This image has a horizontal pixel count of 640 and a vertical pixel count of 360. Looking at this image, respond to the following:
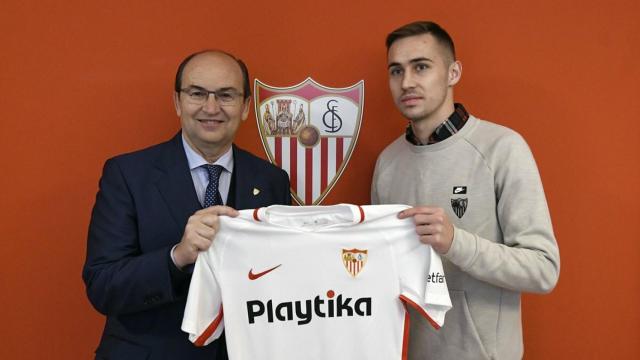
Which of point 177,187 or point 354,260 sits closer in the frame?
point 354,260

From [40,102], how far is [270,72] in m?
1.02

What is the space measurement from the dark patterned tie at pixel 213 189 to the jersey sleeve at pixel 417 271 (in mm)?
655

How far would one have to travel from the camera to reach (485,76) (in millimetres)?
2303

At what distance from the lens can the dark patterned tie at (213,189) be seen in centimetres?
178

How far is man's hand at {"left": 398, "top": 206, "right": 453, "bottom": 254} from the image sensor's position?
1.50 meters

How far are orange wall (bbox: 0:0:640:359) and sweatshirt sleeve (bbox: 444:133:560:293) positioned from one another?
67 centimetres

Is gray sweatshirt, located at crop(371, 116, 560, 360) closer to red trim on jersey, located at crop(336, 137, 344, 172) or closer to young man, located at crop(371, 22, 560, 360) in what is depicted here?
young man, located at crop(371, 22, 560, 360)

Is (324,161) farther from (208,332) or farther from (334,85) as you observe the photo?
(208,332)

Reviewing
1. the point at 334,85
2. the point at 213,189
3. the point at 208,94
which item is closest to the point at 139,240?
the point at 213,189

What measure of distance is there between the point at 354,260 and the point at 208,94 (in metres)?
0.75

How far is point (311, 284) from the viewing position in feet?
5.27

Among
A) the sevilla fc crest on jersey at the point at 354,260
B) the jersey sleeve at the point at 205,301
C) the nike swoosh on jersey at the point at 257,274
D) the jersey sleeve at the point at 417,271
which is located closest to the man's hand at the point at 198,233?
the jersey sleeve at the point at 205,301

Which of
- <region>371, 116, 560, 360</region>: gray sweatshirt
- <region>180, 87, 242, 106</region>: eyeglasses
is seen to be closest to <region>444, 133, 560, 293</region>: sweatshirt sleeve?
<region>371, 116, 560, 360</region>: gray sweatshirt

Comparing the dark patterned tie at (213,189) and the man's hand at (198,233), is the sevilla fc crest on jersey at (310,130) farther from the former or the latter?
the man's hand at (198,233)
